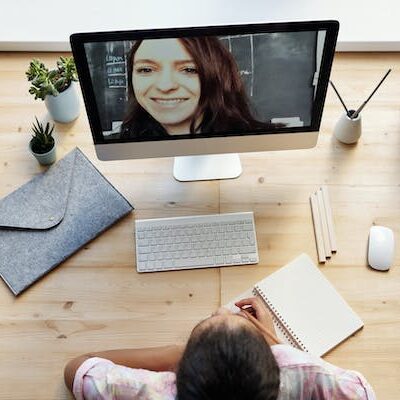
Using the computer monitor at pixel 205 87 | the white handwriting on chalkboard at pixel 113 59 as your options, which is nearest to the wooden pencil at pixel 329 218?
the computer monitor at pixel 205 87

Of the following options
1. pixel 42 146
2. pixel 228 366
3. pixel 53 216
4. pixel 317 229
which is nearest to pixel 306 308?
pixel 317 229

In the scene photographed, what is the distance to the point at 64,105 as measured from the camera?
1258mm

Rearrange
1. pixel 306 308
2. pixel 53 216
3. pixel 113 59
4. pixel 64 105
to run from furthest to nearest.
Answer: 1. pixel 64 105
2. pixel 53 216
3. pixel 306 308
4. pixel 113 59

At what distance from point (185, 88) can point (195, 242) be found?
0.32 m

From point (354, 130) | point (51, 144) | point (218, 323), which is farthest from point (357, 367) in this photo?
point (51, 144)

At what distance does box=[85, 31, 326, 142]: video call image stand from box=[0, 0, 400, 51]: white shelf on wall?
45 centimetres

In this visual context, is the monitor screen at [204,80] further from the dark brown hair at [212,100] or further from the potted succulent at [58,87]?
the potted succulent at [58,87]

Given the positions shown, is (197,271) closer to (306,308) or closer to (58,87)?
(306,308)

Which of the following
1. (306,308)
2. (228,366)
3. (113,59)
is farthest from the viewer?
(306,308)

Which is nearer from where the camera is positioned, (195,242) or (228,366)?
(228,366)

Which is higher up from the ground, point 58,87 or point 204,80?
point 204,80

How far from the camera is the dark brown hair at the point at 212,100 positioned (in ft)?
3.10

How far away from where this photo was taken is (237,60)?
96cm

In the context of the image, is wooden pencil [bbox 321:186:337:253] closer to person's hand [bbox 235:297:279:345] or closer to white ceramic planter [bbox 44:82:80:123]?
person's hand [bbox 235:297:279:345]
